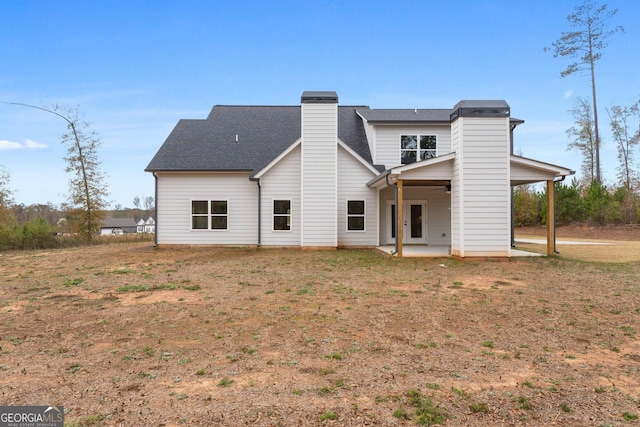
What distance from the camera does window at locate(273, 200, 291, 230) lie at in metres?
16.0

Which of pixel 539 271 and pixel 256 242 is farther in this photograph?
pixel 256 242

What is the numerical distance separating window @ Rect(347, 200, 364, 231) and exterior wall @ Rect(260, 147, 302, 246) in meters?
2.05

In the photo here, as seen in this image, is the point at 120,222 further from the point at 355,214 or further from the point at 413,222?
the point at 413,222

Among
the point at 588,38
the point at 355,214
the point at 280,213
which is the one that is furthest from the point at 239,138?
the point at 588,38

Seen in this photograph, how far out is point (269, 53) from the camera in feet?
61.6

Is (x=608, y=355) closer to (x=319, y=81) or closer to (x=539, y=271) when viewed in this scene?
(x=539, y=271)

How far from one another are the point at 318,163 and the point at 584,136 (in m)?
28.9

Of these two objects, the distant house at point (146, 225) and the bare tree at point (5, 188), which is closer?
the bare tree at point (5, 188)

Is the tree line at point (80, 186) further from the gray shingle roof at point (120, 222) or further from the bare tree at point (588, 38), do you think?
the gray shingle roof at point (120, 222)

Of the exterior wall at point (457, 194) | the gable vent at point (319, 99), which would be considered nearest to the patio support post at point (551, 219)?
the exterior wall at point (457, 194)

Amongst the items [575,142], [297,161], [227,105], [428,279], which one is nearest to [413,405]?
[428,279]

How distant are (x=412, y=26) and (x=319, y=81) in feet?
16.2

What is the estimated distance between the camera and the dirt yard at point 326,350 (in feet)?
9.54

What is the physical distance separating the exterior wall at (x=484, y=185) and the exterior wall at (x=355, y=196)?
4591 mm
